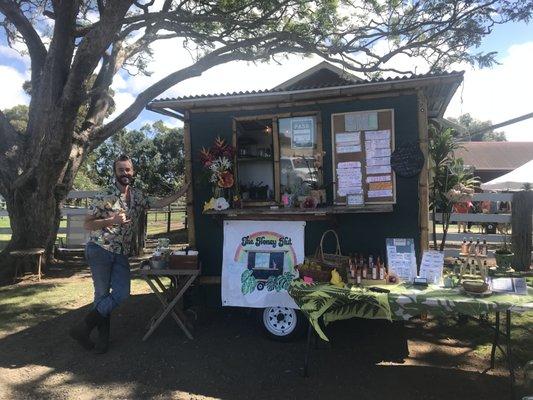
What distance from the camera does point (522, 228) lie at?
9.44 metres

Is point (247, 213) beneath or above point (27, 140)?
beneath

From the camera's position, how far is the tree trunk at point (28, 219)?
8.77m

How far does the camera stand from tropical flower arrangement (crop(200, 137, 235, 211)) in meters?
5.64

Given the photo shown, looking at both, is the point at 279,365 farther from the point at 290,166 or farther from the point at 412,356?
the point at 290,166

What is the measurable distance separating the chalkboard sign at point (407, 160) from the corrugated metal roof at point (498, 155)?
25736 mm

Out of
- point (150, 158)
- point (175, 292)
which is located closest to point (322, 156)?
point (175, 292)

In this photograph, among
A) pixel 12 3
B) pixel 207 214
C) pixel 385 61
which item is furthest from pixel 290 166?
pixel 12 3

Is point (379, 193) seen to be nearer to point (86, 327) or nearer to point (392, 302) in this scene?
point (392, 302)

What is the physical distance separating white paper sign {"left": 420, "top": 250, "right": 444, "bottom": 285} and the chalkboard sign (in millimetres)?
1209

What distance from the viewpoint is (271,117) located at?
581 cm

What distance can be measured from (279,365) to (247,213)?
1.79 meters

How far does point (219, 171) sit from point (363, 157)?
177cm

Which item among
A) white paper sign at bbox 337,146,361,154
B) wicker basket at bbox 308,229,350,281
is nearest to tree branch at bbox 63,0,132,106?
white paper sign at bbox 337,146,361,154

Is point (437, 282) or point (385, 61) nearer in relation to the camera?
point (437, 282)
